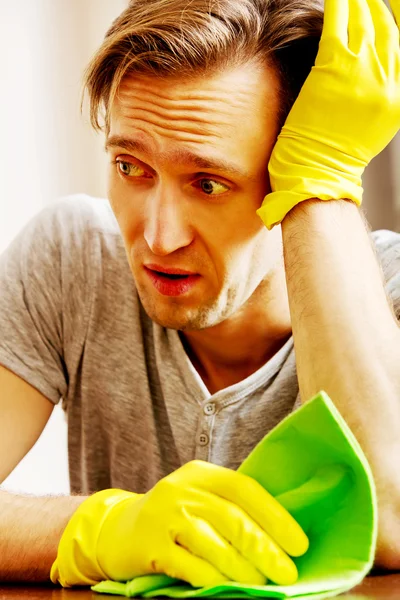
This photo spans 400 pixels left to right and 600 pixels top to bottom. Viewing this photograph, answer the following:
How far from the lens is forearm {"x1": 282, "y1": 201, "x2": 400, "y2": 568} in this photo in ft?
3.21

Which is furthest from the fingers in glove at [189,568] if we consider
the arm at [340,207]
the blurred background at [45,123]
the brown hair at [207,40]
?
the blurred background at [45,123]

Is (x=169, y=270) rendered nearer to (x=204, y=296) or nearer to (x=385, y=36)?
(x=204, y=296)

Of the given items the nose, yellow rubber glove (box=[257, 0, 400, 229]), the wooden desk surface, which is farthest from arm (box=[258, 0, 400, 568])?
the wooden desk surface

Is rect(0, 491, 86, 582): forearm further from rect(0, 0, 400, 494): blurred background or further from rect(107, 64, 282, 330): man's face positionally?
rect(0, 0, 400, 494): blurred background

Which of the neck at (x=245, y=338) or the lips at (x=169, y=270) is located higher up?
the lips at (x=169, y=270)

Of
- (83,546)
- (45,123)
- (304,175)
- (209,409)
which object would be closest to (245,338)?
(209,409)

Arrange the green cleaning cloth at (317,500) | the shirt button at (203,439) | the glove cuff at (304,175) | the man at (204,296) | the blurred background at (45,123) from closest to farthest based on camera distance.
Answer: the green cleaning cloth at (317,500) < the man at (204,296) < the glove cuff at (304,175) < the shirt button at (203,439) < the blurred background at (45,123)

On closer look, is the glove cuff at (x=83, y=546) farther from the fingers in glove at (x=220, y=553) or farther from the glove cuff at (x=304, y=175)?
the glove cuff at (x=304, y=175)

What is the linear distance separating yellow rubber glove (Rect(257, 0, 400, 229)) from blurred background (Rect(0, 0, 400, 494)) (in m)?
1.34

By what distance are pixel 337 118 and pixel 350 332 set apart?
0.35 meters

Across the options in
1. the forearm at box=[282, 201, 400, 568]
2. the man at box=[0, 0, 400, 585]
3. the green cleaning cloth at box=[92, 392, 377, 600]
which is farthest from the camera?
the forearm at box=[282, 201, 400, 568]

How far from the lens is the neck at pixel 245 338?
4.86ft

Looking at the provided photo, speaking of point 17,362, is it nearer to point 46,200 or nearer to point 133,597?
point 133,597

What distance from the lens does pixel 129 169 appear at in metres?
1.30
